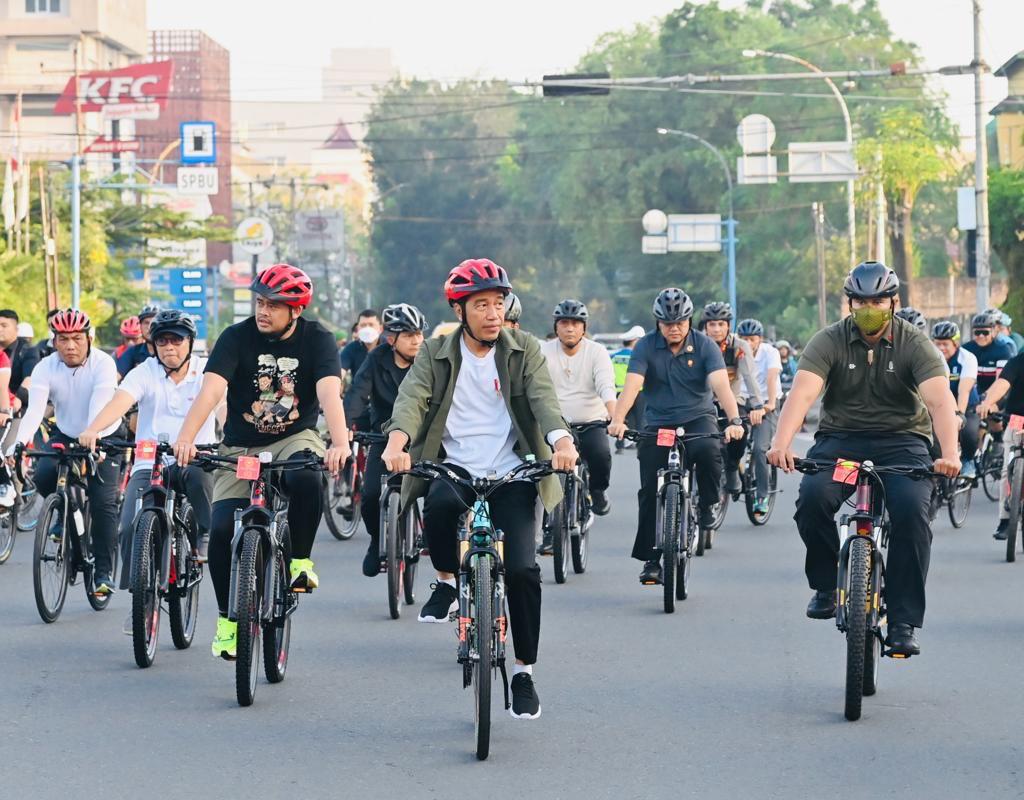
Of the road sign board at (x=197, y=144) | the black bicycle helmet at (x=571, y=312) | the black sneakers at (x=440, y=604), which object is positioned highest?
the road sign board at (x=197, y=144)

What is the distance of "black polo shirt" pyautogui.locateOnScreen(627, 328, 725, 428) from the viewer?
42.9ft

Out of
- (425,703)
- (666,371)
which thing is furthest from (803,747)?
(666,371)

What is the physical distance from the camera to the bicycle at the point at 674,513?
1153 centimetres

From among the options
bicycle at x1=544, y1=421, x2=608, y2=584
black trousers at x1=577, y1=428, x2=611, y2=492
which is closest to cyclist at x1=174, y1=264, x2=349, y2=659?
bicycle at x1=544, y1=421, x2=608, y2=584

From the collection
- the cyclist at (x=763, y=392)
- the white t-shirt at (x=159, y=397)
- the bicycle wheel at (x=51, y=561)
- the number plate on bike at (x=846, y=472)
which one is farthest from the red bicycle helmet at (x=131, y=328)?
the number plate on bike at (x=846, y=472)

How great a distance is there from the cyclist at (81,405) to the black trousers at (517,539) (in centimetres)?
408

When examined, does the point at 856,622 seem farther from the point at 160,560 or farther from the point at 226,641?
the point at 160,560

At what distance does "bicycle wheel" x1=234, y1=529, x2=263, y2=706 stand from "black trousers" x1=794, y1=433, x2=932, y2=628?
2.24 m

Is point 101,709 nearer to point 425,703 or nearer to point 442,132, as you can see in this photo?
point 425,703

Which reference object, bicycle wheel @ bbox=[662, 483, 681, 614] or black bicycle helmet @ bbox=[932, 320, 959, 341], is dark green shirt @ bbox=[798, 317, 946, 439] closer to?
bicycle wheel @ bbox=[662, 483, 681, 614]

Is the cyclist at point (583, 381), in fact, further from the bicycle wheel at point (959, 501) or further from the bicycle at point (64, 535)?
the bicycle at point (64, 535)

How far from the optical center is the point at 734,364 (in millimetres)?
15469

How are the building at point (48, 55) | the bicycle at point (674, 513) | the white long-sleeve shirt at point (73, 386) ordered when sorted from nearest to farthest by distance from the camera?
1. the bicycle at point (674, 513)
2. the white long-sleeve shirt at point (73, 386)
3. the building at point (48, 55)

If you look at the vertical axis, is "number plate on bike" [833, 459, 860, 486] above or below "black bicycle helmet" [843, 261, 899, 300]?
below
